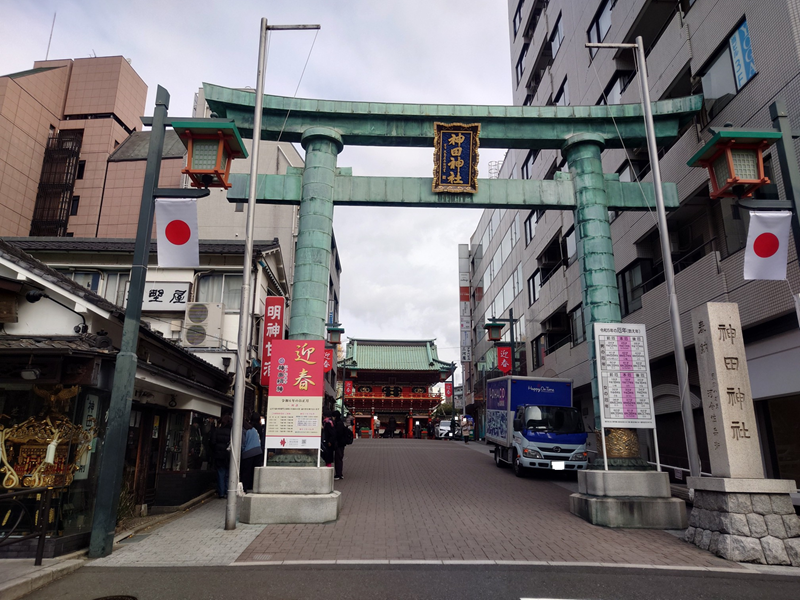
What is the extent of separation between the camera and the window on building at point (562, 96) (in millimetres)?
25125

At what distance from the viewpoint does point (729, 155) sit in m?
8.88

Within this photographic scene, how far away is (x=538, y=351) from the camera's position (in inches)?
1213

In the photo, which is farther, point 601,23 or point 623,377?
point 601,23

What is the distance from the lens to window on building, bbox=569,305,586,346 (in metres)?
23.2

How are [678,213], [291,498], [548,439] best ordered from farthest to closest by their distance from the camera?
[548,439]
[678,213]
[291,498]

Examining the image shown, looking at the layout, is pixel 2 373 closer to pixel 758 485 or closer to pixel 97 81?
pixel 758 485

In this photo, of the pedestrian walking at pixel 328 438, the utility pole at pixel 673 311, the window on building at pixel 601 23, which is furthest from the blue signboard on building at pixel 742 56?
the pedestrian walking at pixel 328 438

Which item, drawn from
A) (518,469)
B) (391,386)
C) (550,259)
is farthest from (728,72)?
(391,386)

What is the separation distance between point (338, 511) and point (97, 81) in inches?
1727

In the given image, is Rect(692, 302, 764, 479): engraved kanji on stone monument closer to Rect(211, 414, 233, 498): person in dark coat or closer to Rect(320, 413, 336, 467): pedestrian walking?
A: Rect(320, 413, 336, 467): pedestrian walking

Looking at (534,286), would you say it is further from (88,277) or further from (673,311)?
(88,277)

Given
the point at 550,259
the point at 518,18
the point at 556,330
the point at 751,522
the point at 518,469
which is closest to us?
Answer: the point at 751,522

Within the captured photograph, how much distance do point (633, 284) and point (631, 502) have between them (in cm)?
1122

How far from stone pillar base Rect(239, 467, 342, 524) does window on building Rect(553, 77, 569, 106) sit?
71.1 feet
